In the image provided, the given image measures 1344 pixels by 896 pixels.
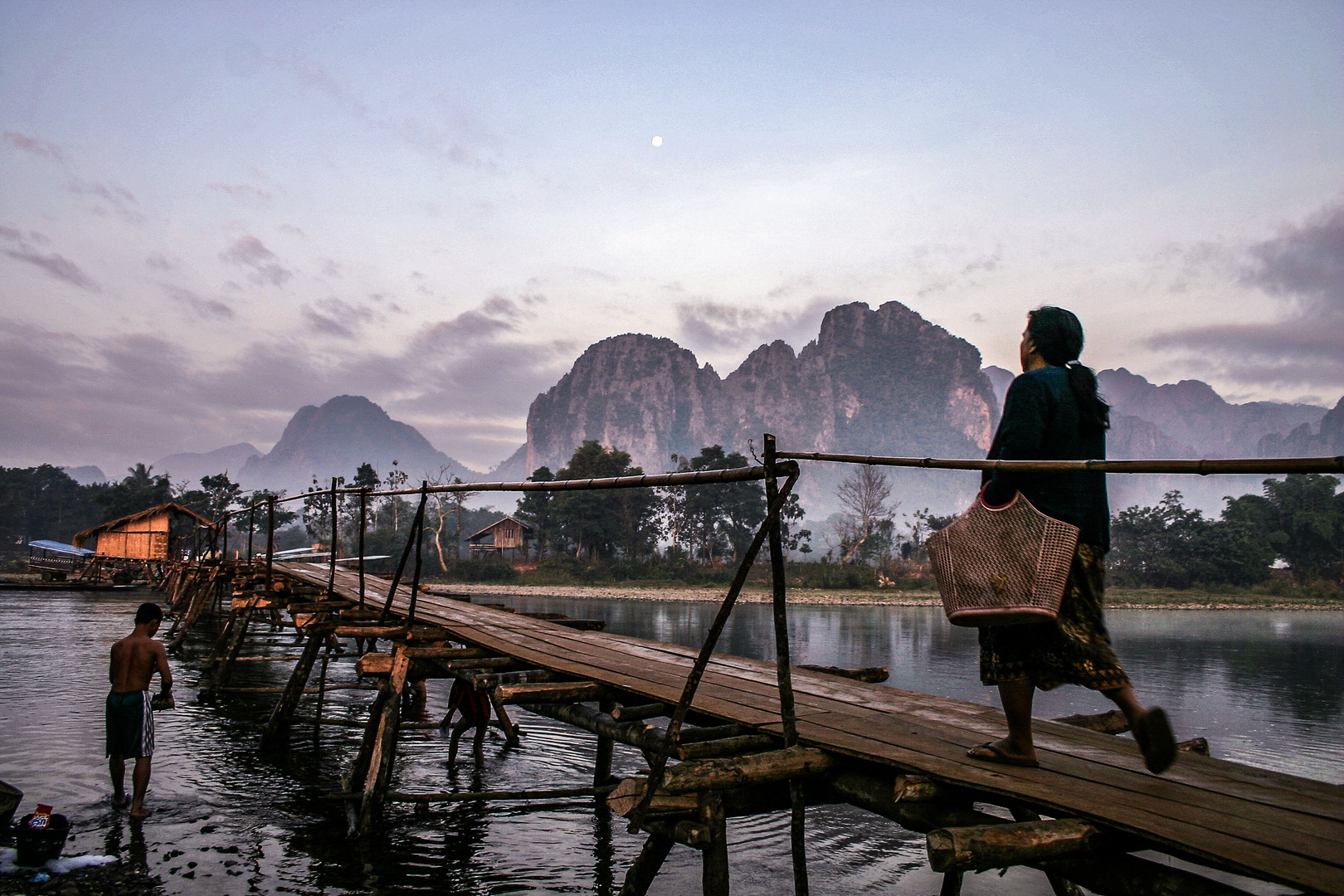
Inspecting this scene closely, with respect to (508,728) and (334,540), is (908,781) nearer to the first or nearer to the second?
(508,728)

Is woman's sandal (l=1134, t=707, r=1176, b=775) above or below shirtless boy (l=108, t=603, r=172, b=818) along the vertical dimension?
above

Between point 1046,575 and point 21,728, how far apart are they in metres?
12.4

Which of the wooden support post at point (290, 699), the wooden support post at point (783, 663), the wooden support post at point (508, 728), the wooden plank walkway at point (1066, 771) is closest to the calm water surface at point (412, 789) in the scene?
the wooden support post at point (508, 728)

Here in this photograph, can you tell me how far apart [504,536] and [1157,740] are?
5985 centimetres

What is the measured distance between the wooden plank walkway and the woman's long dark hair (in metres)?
1.32

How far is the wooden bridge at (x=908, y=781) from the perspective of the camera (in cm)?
232

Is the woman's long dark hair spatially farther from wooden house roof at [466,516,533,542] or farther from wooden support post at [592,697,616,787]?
wooden house roof at [466,516,533,542]

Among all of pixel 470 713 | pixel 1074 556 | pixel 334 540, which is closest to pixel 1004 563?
pixel 1074 556

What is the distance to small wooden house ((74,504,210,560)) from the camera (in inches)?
1607

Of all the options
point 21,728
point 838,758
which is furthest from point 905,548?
point 838,758

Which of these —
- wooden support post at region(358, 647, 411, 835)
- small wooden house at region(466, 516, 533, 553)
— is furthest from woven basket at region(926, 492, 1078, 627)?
small wooden house at region(466, 516, 533, 553)

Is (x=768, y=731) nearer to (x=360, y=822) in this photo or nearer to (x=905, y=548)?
(x=360, y=822)

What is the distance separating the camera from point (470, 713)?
833cm

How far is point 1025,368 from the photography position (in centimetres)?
338
